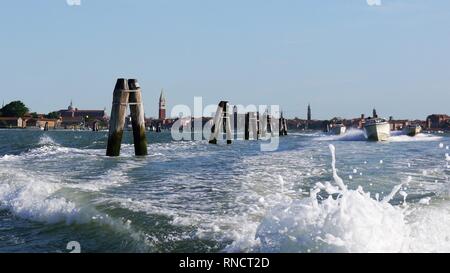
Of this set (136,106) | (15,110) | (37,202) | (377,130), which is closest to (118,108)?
(136,106)

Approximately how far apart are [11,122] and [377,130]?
14083cm

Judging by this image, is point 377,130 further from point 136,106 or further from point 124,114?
point 124,114

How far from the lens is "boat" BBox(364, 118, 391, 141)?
46.7 metres

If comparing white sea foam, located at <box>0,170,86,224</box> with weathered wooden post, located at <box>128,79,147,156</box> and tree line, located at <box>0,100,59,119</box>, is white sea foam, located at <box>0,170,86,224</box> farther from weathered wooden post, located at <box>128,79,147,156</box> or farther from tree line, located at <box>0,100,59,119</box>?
tree line, located at <box>0,100,59,119</box>

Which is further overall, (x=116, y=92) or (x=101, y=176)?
(x=116, y=92)

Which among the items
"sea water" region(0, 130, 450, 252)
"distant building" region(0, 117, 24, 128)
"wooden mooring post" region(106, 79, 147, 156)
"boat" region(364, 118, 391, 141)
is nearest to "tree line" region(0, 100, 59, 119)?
"distant building" region(0, 117, 24, 128)

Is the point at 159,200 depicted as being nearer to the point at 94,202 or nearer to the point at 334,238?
the point at 94,202

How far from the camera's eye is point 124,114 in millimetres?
19734

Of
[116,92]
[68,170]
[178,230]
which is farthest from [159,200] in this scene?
[116,92]

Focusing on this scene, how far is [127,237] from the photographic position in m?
6.23

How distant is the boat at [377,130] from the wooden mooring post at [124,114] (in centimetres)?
3035
